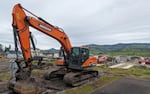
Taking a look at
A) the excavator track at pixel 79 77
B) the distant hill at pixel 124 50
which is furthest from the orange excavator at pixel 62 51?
the distant hill at pixel 124 50

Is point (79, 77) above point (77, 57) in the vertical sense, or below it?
below

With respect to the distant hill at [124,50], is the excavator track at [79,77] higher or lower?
lower

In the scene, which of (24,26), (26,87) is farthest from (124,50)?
(26,87)

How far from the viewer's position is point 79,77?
11.7 meters

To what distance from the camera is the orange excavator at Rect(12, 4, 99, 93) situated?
355 inches

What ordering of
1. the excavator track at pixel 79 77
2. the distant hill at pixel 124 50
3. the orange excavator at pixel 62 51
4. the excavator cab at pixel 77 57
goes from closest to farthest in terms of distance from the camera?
the orange excavator at pixel 62 51
the excavator track at pixel 79 77
the excavator cab at pixel 77 57
the distant hill at pixel 124 50

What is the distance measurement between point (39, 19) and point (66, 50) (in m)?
2.81

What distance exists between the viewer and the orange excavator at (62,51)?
9.02m

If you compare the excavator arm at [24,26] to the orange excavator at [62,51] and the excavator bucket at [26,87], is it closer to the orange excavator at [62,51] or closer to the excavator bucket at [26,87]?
the orange excavator at [62,51]

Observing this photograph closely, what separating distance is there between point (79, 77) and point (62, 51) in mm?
1986

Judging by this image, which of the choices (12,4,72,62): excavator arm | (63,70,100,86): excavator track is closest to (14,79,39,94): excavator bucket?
(12,4,72,62): excavator arm

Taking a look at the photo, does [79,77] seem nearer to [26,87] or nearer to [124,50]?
[26,87]

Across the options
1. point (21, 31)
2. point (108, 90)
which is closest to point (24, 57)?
point (21, 31)

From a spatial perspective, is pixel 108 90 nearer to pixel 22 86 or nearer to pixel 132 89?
pixel 132 89
